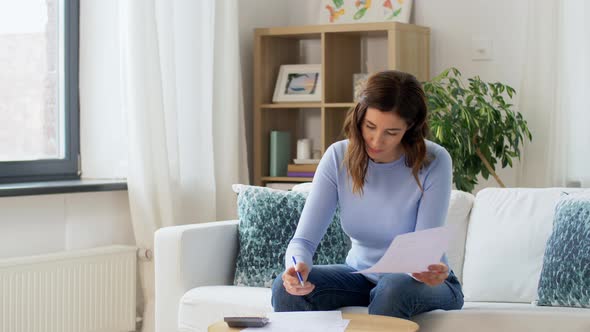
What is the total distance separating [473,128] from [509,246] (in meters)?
0.95

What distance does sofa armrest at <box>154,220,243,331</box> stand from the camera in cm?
314

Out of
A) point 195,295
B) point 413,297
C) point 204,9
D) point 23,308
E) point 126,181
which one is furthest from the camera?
point 204,9

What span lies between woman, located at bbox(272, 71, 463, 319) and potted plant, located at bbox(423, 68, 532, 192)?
1258 mm

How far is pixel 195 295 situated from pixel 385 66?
1875 mm

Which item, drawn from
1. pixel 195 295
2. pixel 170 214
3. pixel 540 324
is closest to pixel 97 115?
pixel 170 214

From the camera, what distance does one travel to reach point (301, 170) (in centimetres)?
445

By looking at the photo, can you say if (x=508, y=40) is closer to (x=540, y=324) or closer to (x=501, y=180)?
(x=501, y=180)

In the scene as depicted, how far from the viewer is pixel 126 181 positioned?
390 centimetres

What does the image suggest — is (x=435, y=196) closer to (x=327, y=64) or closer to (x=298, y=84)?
(x=327, y=64)

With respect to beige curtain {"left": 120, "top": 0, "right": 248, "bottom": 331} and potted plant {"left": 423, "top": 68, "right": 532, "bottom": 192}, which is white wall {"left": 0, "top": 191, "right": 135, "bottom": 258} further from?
potted plant {"left": 423, "top": 68, "right": 532, "bottom": 192}

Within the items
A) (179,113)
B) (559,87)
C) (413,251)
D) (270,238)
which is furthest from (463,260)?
(179,113)

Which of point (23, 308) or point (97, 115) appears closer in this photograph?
point (23, 308)

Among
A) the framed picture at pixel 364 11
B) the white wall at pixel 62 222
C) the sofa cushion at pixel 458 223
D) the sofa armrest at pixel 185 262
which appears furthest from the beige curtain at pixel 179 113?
the sofa cushion at pixel 458 223

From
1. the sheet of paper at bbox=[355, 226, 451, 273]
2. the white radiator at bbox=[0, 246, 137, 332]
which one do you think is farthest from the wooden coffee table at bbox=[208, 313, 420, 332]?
the white radiator at bbox=[0, 246, 137, 332]
